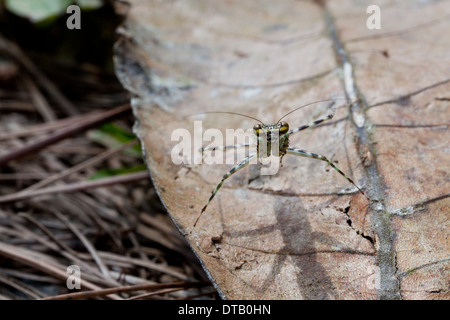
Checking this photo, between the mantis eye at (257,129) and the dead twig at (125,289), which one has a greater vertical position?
the mantis eye at (257,129)

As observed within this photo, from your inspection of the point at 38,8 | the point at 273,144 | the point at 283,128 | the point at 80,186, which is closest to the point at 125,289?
the point at 80,186

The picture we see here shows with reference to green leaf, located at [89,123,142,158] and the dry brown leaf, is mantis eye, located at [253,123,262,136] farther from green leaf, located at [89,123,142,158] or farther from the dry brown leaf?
green leaf, located at [89,123,142,158]

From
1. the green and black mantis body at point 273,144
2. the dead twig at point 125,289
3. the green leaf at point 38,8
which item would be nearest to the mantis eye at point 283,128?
→ the green and black mantis body at point 273,144

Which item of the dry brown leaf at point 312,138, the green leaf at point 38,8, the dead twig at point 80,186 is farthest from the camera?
the green leaf at point 38,8

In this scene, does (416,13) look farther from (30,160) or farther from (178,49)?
(30,160)

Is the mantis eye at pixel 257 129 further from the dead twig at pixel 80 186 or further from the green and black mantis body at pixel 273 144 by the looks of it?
the dead twig at pixel 80 186

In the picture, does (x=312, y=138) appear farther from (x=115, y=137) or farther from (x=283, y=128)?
(x=115, y=137)

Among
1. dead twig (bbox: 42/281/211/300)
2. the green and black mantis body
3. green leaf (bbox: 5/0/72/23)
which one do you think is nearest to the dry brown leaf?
the green and black mantis body
